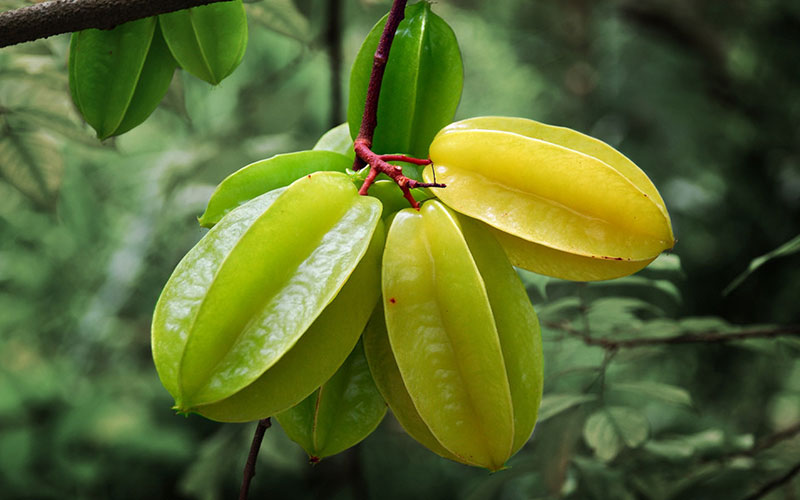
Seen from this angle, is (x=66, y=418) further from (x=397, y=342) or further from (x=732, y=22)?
(x=732, y=22)

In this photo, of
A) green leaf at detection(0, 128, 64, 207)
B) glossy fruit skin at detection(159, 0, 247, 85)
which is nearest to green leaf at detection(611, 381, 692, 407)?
glossy fruit skin at detection(159, 0, 247, 85)

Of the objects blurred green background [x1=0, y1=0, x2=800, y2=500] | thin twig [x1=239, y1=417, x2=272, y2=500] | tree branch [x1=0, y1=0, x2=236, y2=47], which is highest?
tree branch [x1=0, y1=0, x2=236, y2=47]

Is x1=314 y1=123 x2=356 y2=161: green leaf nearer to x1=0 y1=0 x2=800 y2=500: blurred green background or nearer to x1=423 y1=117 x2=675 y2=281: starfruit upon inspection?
x1=423 y1=117 x2=675 y2=281: starfruit

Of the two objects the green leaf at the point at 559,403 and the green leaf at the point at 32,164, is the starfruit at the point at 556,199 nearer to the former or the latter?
the green leaf at the point at 559,403

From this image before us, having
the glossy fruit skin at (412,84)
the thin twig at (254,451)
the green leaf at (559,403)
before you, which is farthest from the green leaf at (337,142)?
the green leaf at (559,403)

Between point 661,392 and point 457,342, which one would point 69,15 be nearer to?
point 457,342
